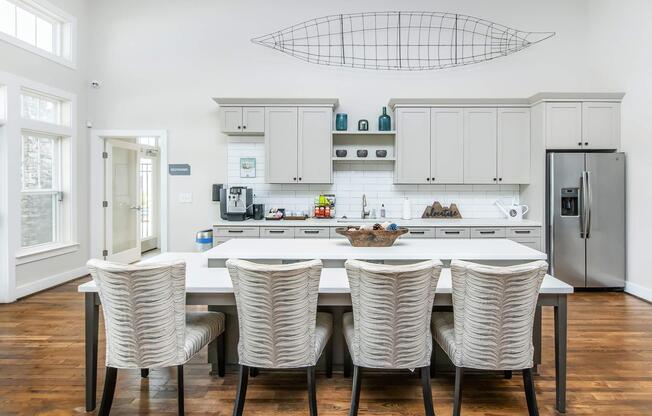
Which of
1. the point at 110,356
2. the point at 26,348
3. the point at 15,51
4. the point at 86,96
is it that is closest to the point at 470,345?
the point at 110,356

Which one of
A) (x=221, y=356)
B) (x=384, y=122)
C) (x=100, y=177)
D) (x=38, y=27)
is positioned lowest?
(x=221, y=356)

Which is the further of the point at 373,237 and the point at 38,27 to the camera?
the point at 38,27

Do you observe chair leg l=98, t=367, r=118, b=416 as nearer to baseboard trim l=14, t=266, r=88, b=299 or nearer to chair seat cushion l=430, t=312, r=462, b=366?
chair seat cushion l=430, t=312, r=462, b=366

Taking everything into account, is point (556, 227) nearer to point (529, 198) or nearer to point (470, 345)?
point (529, 198)

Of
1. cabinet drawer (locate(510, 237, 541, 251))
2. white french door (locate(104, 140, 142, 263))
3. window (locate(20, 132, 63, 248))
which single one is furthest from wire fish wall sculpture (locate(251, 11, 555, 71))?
A: window (locate(20, 132, 63, 248))

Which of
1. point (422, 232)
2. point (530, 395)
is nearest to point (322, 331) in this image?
point (530, 395)

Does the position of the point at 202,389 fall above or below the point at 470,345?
below

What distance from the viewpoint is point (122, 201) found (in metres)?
6.39

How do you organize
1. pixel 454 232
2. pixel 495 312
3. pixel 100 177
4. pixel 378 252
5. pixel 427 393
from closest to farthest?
pixel 495 312
pixel 427 393
pixel 378 252
pixel 454 232
pixel 100 177

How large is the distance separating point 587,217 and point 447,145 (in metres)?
1.78

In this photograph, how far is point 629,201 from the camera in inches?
193

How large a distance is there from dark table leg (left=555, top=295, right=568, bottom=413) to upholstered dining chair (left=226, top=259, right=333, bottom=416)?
1.29 metres

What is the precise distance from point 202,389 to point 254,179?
346cm

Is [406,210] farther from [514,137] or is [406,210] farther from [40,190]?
[40,190]
